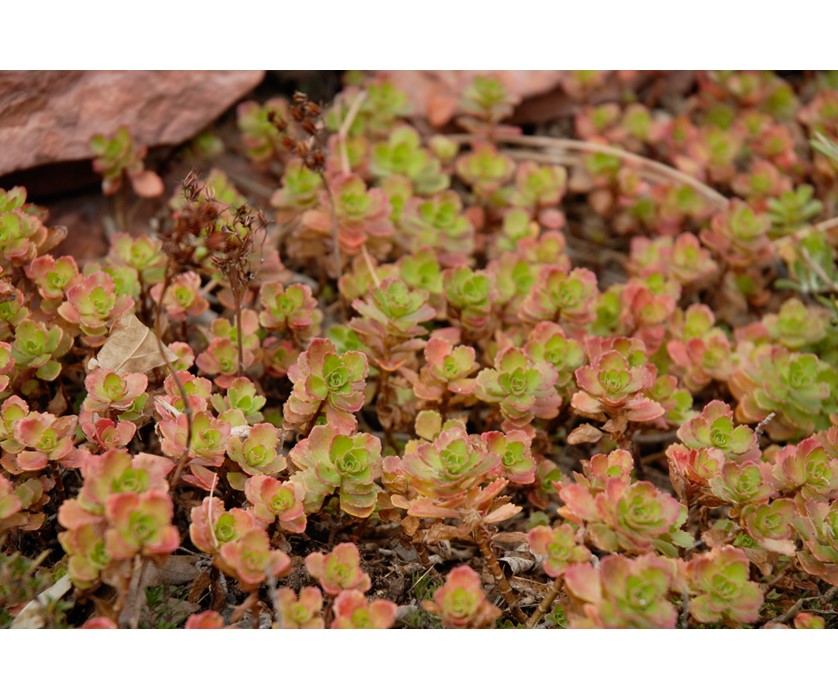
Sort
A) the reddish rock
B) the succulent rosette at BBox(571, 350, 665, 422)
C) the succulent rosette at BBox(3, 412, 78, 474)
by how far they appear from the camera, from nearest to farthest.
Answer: the succulent rosette at BBox(3, 412, 78, 474)
the succulent rosette at BBox(571, 350, 665, 422)
the reddish rock

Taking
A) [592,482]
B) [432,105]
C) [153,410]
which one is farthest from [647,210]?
[153,410]

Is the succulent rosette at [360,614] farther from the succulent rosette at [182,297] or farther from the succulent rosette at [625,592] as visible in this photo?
the succulent rosette at [182,297]

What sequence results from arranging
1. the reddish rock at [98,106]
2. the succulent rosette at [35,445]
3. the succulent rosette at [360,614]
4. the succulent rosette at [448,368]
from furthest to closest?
the reddish rock at [98,106]
the succulent rosette at [448,368]
the succulent rosette at [35,445]
the succulent rosette at [360,614]

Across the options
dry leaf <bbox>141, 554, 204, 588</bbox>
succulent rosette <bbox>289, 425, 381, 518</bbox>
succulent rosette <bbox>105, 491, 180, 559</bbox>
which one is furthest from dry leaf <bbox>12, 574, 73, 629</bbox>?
succulent rosette <bbox>289, 425, 381, 518</bbox>

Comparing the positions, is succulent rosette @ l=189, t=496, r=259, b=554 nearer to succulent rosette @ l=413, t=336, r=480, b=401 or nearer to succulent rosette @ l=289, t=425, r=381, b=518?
succulent rosette @ l=289, t=425, r=381, b=518

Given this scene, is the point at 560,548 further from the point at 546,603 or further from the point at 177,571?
the point at 177,571

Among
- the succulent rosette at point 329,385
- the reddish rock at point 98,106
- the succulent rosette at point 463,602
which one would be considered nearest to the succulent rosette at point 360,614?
the succulent rosette at point 463,602

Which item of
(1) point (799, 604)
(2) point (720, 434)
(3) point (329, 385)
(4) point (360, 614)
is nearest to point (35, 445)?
(3) point (329, 385)
